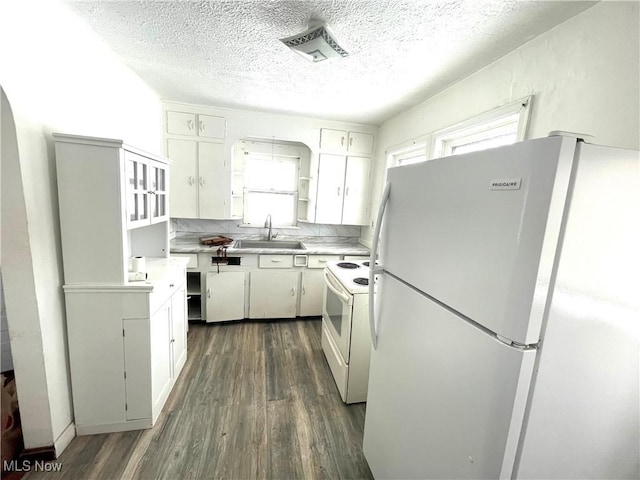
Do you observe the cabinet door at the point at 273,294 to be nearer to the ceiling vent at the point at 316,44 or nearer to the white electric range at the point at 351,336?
the white electric range at the point at 351,336

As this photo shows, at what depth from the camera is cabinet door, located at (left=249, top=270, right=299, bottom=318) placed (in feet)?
10.2

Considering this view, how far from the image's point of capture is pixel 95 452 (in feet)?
5.01

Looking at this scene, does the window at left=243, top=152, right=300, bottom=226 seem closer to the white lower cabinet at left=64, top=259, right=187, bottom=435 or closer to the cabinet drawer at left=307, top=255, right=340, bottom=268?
the cabinet drawer at left=307, top=255, right=340, bottom=268

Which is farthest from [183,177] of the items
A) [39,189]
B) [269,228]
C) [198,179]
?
[39,189]

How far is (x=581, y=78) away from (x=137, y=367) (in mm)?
2801

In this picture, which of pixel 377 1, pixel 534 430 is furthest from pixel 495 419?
pixel 377 1

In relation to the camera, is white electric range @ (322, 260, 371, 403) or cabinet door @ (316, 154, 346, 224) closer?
white electric range @ (322, 260, 371, 403)

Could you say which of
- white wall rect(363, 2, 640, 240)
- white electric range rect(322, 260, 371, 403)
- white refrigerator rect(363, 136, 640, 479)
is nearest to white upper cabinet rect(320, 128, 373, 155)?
white wall rect(363, 2, 640, 240)

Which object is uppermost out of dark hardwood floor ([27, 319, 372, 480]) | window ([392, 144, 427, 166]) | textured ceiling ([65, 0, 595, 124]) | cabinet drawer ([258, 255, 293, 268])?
textured ceiling ([65, 0, 595, 124])

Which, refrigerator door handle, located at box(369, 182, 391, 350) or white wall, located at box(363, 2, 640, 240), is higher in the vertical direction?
white wall, located at box(363, 2, 640, 240)

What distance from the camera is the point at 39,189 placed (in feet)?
4.34

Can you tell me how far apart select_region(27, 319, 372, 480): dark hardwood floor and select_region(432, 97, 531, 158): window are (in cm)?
192

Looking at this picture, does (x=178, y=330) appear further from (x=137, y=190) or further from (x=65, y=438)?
(x=137, y=190)

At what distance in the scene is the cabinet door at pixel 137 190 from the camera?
1.57 meters
